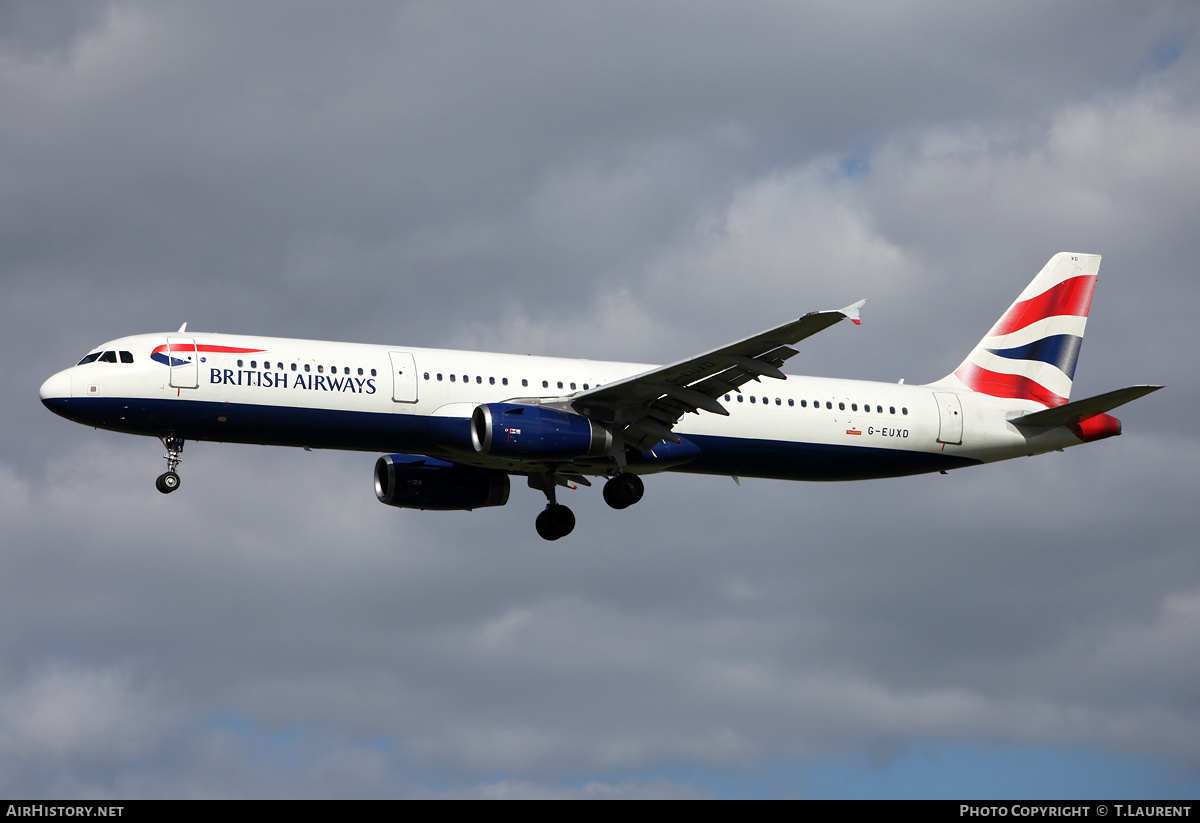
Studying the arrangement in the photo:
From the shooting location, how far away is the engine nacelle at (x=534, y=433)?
130 feet

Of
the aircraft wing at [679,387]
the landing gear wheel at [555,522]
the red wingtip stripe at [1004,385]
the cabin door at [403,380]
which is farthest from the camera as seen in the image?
the red wingtip stripe at [1004,385]

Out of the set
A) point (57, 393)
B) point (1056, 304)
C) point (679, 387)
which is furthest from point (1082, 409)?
point (57, 393)

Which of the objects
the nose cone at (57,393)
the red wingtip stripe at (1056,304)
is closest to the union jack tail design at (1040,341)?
the red wingtip stripe at (1056,304)

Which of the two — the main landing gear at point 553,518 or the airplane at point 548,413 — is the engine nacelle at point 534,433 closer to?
the airplane at point 548,413

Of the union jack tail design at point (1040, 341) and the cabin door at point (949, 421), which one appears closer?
the cabin door at point (949, 421)

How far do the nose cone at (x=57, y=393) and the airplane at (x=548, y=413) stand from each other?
0.05 metres

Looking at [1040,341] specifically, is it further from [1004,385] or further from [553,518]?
[553,518]

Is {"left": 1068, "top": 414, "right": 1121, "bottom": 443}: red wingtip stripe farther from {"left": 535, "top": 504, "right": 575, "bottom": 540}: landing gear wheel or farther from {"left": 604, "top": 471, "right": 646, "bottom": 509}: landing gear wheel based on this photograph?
{"left": 535, "top": 504, "right": 575, "bottom": 540}: landing gear wheel

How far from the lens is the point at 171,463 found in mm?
40312

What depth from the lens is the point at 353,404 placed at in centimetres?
4031

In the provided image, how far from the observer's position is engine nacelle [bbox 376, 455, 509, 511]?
151ft
